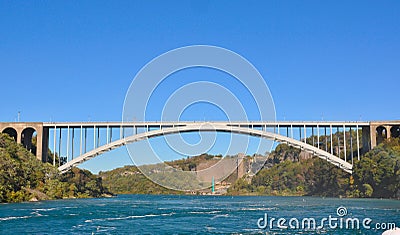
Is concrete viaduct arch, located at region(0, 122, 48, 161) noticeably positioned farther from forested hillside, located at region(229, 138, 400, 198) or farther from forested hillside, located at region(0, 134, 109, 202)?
forested hillside, located at region(229, 138, 400, 198)

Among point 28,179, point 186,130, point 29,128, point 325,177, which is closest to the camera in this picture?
point 28,179

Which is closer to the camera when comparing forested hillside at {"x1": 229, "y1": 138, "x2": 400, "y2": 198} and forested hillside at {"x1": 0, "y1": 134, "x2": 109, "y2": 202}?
forested hillside at {"x1": 0, "y1": 134, "x2": 109, "y2": 202}

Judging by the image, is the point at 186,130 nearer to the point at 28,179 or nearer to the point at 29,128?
the point at 28,179

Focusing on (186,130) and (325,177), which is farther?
(325,177)

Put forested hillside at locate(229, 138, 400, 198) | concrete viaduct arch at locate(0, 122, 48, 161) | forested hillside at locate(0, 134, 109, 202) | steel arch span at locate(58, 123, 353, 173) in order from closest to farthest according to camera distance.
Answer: forested hillside at locate(0, 134, 109, 202) < steel arch span at locate(58, 123, 353, 173) < forested hillside at locate(229, 138, 400, 198) < concrete viaduct arch at locate(0, 122, 48, 161)

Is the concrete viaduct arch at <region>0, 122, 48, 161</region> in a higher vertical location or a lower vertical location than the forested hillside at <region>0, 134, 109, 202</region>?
higher

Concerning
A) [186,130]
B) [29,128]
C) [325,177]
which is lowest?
[325,177]

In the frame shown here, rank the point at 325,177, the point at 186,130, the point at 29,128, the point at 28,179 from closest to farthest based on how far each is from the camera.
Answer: the point at 28,179, the point at 186,130, the point at 29,128, the point at 325,177

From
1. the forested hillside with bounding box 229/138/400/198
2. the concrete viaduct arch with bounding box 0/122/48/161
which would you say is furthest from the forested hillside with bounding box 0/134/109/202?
the forested hillside with bounding box 229/138/400/198

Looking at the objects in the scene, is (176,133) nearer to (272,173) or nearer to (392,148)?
(392,148)

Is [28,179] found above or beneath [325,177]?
above

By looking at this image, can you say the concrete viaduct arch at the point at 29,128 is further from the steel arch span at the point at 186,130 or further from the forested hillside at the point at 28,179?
the steel arch span at the point at 186,130

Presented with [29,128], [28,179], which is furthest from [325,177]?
[28,179]
